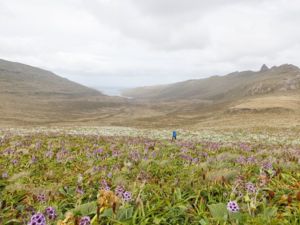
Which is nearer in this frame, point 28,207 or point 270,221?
point 270,221

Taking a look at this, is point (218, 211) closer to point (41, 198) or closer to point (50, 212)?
point (50, 212)

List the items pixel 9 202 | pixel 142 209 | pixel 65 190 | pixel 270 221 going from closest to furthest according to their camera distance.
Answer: pixel 270 221 < pixel 142 209 < pixel 9 202 < pixel 65 190

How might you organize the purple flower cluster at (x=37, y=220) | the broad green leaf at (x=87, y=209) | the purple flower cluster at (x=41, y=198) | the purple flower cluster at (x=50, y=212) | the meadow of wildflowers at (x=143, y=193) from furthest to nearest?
the purple flower cluster at (x=41, y=198) < the broad green leaf at (x=87, y=209) < the meadow of wildflowers at (x=143, y=193) < the purple flower cluster at (x=50, y=212) < the purple flower cluster at (x=37, y=220)

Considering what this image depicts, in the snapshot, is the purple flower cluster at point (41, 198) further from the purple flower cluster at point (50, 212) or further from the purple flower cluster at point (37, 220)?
the purple flower cluster at point (37, 220)

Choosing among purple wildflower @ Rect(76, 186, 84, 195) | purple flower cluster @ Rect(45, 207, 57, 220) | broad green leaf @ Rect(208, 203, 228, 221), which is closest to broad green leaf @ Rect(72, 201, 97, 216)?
purple flower cluster @ Rect(45, 207, 57, 220)

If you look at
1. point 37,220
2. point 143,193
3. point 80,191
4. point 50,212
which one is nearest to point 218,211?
point 143,193

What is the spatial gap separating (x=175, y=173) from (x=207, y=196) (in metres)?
2.01

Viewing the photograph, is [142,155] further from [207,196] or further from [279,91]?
[279,91]

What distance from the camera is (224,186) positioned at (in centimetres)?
621

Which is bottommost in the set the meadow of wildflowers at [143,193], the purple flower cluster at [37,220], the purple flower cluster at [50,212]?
the meadow of wildflowers at [143,193]

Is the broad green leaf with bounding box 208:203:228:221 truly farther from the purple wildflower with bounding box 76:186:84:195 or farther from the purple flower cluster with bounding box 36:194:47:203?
the purple flower cluster with bounding box 36:194:47:203

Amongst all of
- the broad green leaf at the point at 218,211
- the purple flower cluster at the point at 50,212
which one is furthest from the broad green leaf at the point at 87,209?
the broad green leaf at the point at 218,211

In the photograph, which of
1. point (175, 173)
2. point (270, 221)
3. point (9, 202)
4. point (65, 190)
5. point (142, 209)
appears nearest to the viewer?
point (270, 221)

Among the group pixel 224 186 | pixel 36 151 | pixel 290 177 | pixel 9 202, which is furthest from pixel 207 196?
pixel 36 151
